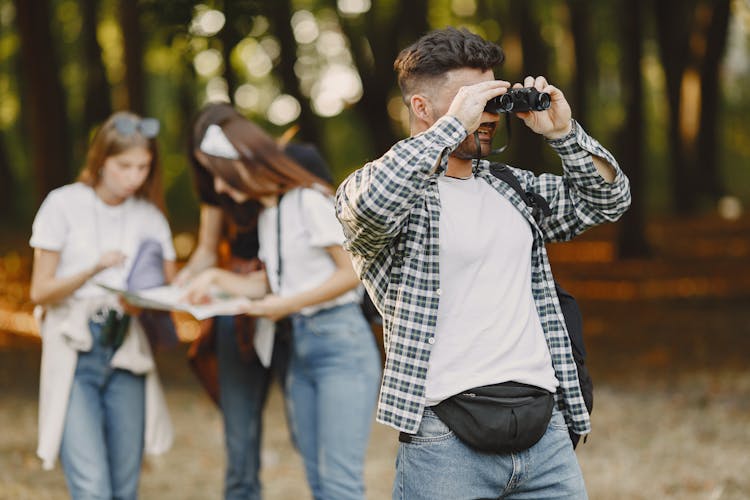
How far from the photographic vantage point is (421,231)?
3113 millimetres

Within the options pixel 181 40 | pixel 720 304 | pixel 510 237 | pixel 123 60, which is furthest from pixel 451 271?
pixel 720 304

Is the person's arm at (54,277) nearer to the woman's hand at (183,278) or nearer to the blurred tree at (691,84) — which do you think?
the woman's hand at (183,278)

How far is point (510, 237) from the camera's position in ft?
10.5

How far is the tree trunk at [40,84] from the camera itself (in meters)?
12.9

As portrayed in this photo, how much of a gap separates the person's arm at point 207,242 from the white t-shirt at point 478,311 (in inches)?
91.9

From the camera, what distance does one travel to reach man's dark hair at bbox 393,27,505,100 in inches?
124

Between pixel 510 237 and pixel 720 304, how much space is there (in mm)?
13004

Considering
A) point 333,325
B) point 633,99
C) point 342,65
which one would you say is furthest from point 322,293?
point 342,65

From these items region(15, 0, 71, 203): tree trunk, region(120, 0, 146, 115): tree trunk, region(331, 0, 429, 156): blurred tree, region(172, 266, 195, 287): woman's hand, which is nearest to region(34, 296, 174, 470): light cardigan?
region(172, 266, 195, 287): woman's hand

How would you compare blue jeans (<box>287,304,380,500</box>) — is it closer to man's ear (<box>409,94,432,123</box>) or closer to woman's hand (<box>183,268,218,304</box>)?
woman's hand (<box>183,268,218,304</box>)

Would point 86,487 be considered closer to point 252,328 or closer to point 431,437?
point 252,328

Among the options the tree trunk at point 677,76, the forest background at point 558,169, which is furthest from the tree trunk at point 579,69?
the tree trunk at point 677,76

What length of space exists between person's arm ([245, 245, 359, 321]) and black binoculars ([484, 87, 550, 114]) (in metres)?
1.72

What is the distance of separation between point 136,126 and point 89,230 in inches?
20.1
